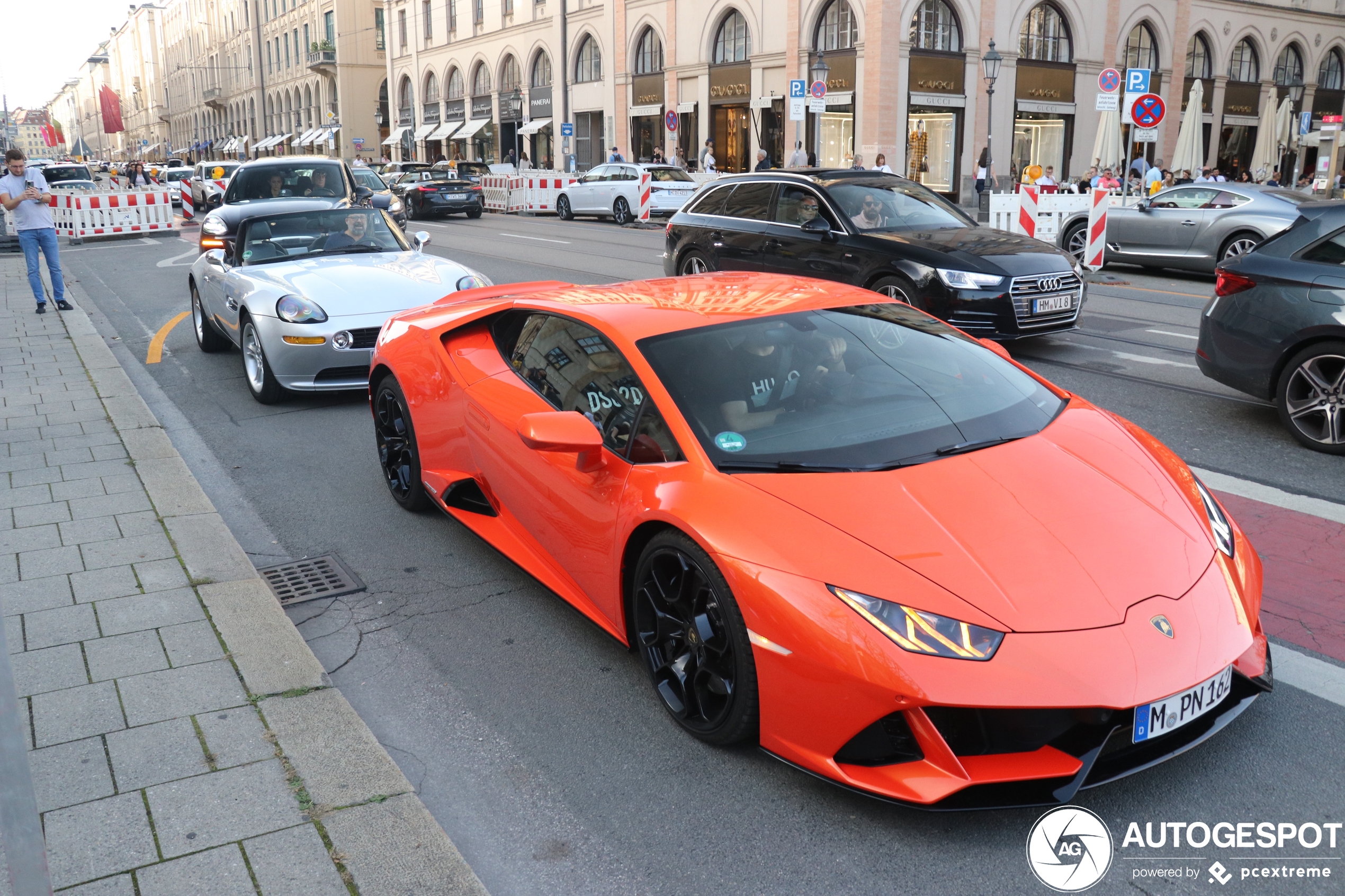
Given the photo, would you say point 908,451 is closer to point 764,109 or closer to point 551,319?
point 551,319

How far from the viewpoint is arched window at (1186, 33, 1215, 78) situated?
139 feet

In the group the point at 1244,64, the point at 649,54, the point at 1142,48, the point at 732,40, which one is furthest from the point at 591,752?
the point at 1244,64

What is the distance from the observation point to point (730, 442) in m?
3.41

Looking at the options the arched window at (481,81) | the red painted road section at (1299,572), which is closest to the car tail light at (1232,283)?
the red painted road section at (1299,572)

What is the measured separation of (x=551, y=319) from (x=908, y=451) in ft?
5.40

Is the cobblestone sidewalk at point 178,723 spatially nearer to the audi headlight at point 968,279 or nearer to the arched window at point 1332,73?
the audi headlight at point 968,279

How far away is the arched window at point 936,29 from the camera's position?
1341 inches

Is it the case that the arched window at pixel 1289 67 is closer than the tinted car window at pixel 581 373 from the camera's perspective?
No

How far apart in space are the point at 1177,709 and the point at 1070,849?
17.6 inches

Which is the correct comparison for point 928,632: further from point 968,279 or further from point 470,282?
point 968,279

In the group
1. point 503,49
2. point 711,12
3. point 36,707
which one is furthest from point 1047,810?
point 503,49

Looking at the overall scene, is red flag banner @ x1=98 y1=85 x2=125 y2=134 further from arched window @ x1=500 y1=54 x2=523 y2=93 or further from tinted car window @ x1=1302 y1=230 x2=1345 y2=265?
tinted car window @ x1=1302 y1=230 x2=1345 y2=265

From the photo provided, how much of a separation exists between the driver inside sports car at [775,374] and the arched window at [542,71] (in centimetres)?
4959

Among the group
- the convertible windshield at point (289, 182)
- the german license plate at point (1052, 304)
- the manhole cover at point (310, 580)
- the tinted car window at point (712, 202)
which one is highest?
the convertible windshield at point (289, 182)
